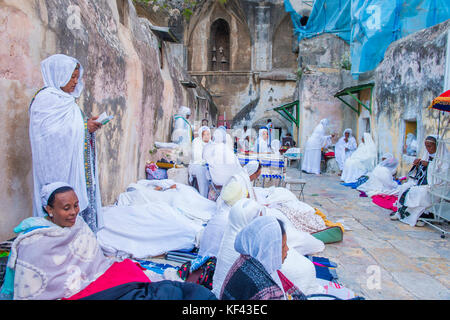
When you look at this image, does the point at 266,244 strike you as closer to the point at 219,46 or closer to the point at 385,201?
the point at 385,201

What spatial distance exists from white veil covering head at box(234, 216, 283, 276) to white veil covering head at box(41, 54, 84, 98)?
2274mm

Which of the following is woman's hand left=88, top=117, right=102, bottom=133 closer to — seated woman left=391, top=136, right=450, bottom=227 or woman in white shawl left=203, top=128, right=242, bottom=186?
woman in white shawl left=203, top=128, right=242, bottom=186

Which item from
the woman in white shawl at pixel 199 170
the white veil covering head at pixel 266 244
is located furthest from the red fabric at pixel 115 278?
the woman in white shawl at pixel 199 170

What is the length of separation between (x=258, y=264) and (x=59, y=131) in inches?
85.1

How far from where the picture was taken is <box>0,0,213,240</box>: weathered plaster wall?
3.01 meters

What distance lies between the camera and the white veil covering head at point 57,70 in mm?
3059

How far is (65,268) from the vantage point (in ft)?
7.84

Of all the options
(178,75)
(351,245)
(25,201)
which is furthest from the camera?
(178,75)

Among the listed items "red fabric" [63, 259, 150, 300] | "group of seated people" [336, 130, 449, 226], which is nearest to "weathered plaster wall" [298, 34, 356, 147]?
"group of seated people" [336, 130, 449, 226]

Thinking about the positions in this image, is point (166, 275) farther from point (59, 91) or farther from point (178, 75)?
point (178, 75)

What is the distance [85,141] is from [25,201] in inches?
30.3

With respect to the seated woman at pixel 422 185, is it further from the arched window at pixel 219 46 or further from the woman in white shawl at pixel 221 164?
the arched window at pixel 219 46
